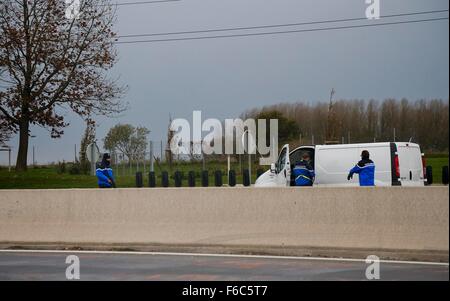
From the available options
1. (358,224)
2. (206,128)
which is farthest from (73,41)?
(358,224)

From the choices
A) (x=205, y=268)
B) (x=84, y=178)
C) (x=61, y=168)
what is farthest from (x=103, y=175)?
(x=61, y=168)

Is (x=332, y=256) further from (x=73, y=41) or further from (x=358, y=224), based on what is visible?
(x=73, y=41)

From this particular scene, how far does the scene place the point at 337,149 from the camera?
72.4 ft

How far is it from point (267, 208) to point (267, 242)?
686 mm

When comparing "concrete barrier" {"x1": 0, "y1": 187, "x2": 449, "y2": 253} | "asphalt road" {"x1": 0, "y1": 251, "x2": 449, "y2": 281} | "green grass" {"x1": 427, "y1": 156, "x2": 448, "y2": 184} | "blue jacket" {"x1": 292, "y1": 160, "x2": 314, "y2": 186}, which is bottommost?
"asphalt road" {"x1": 0, "y1": 251, "x2": 449, "y2": 281}

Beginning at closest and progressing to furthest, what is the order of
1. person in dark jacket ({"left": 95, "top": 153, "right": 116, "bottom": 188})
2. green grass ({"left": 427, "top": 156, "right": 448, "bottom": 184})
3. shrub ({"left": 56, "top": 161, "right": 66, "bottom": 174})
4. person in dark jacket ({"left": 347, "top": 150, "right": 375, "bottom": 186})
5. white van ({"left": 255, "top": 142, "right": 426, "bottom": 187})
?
person in dark jacket ({"left": 347, "top": 150, "right": 375, "bottom": 186}) → person in dark jacket ({"left": 95, "top": 153, "right": 116, "bottom": 188}) → white van ({"left": 255, "top": 142, "right": 426, "bottom": 187}) → green grass ({"left": 427, "top": 156, "right": 448, "bottom": 184}) → shrub ({"left": 56, "top": 161, "right": 66, "bottom": 174})

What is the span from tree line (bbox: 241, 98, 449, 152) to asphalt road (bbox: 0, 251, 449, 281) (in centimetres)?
2183

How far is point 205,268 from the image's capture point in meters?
13.6

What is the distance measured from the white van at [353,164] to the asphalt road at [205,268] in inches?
276

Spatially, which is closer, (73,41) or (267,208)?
(267,208)

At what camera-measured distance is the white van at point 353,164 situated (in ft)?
68.5

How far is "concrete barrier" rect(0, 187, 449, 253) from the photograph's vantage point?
14656mm

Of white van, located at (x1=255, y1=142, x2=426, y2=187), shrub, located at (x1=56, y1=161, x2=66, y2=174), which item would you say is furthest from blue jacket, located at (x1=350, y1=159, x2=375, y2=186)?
shrub, located at (x1=56, y1=161, x2=66, y2=174)

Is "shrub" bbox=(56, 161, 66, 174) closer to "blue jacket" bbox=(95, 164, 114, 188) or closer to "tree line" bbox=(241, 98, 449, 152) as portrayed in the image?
"tree line" bbox=(241, 98, 449, 152)
